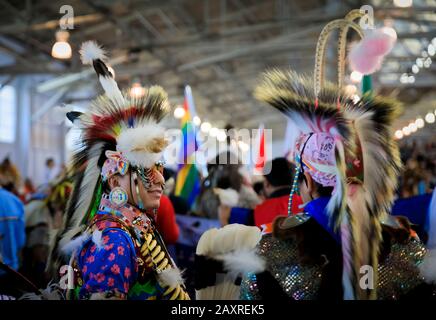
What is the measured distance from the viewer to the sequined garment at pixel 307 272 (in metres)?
1.51

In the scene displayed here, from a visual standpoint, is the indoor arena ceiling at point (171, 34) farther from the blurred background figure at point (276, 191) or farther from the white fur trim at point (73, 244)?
the white fur trim at point (73, 244)

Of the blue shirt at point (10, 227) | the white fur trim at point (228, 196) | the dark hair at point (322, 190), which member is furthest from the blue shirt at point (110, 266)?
the white fur trim at point (228, 196)

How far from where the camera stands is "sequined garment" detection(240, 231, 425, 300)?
4.96 feet

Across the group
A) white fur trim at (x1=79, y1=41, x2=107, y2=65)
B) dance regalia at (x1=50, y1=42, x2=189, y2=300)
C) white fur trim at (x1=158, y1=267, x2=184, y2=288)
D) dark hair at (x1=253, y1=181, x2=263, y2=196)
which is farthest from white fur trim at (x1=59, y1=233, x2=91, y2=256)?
dark hair at (x1=253, y1=181, x2=263, y2=196)

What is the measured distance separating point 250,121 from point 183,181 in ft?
71.0

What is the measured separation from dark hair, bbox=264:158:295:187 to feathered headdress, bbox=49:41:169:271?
1502mm

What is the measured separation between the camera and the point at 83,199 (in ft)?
6.35

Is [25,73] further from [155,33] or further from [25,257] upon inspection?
[25,257]

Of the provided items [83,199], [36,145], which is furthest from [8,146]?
[83,199]

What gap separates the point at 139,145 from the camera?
1844mm

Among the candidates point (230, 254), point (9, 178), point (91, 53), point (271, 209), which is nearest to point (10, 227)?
point (9, 178)

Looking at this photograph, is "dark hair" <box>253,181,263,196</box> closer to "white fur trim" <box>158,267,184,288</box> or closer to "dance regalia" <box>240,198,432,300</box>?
"white fur trim" <box>158,267,184,288</box>

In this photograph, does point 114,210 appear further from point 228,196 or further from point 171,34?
point 171,34

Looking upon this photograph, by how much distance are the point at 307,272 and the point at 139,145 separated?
0.71 metres
